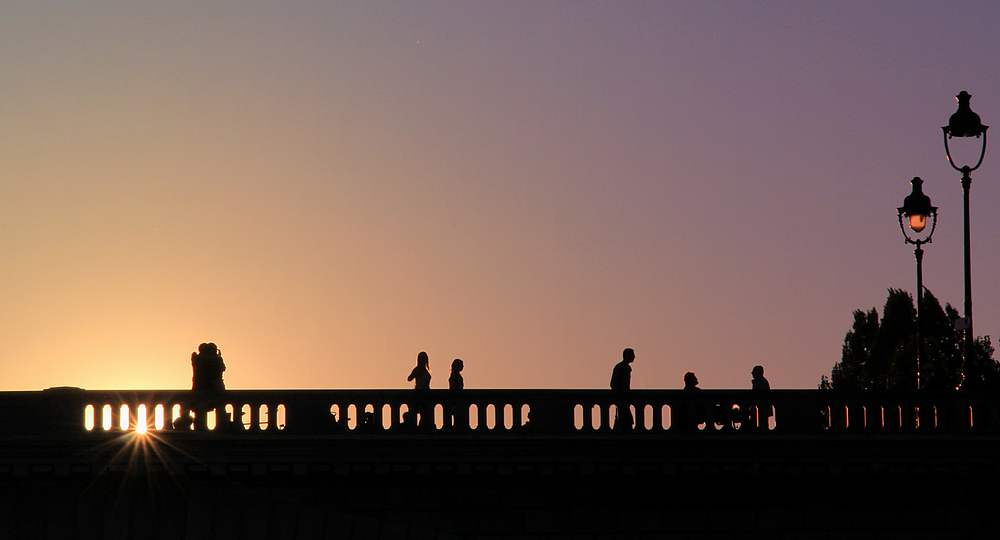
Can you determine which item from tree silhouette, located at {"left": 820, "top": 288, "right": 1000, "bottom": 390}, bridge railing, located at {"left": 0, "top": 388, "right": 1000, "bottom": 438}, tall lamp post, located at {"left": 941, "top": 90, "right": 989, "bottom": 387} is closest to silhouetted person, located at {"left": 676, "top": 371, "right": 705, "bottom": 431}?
bridge railing, located at {"left": 0, "top": 388, "right": 1000, "bottom": 438}

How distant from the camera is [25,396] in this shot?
1831 cm

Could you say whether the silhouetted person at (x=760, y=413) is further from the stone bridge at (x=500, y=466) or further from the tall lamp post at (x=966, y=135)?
the tall lamp post at (x=966, y=135)

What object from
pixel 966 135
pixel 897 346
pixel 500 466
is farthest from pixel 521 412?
pixel 897 346

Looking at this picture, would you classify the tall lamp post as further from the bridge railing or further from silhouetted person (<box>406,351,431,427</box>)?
silhouetted person (<box>406,351,431,427</box>)

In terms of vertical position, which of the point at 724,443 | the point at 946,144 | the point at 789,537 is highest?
the point at 946,144

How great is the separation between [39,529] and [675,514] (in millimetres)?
8039

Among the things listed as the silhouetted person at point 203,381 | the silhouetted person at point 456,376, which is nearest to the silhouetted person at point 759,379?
the silhouetted person at point 456,376

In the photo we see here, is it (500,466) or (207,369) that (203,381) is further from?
(500,466)

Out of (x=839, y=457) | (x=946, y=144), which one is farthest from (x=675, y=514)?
(x=946, y=144)

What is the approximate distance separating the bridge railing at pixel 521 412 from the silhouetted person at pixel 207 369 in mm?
665

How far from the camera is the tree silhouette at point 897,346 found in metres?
76.4

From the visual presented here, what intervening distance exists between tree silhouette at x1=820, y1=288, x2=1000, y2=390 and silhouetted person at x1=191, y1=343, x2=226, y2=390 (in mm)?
56576

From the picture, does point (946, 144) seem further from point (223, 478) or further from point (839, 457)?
point (223, 478)

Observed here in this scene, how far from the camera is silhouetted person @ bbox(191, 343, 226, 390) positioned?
762 inches
